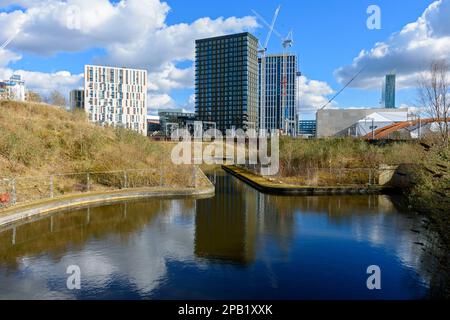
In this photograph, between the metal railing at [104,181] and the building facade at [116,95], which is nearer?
the metal railing at [104,181]

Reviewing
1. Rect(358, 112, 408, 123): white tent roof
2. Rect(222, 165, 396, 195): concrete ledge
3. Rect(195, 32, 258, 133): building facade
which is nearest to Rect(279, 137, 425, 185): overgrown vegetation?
Rect(222, 165, 396, 195): concrete ledge

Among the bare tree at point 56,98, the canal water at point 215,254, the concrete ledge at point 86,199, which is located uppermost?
the bare tree at point 56,98

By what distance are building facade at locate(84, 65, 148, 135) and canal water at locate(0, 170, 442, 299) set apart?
95.9 meters

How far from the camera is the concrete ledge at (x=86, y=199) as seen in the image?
12.2 metres

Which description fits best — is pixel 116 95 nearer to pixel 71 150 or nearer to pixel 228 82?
pixel 228 82

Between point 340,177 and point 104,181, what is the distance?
45.4 ft

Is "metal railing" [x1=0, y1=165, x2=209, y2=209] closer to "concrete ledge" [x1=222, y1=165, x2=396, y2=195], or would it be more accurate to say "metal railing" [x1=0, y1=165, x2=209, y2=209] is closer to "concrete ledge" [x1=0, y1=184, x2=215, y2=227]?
"concrete ledge" [x1=0, y1=184, x2=215, y2=227]

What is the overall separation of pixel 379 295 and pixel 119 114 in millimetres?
107304

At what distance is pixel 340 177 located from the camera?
2273cm

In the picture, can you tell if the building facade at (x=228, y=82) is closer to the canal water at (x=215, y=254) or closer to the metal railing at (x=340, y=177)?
the metal railing at (x=340, y=177)

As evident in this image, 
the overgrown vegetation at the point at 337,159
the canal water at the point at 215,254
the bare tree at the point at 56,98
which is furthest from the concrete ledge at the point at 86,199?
the bare tree at the point at 56,98

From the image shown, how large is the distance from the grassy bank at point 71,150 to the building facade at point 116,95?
82865 mm

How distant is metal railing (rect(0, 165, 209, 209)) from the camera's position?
1636 cm
